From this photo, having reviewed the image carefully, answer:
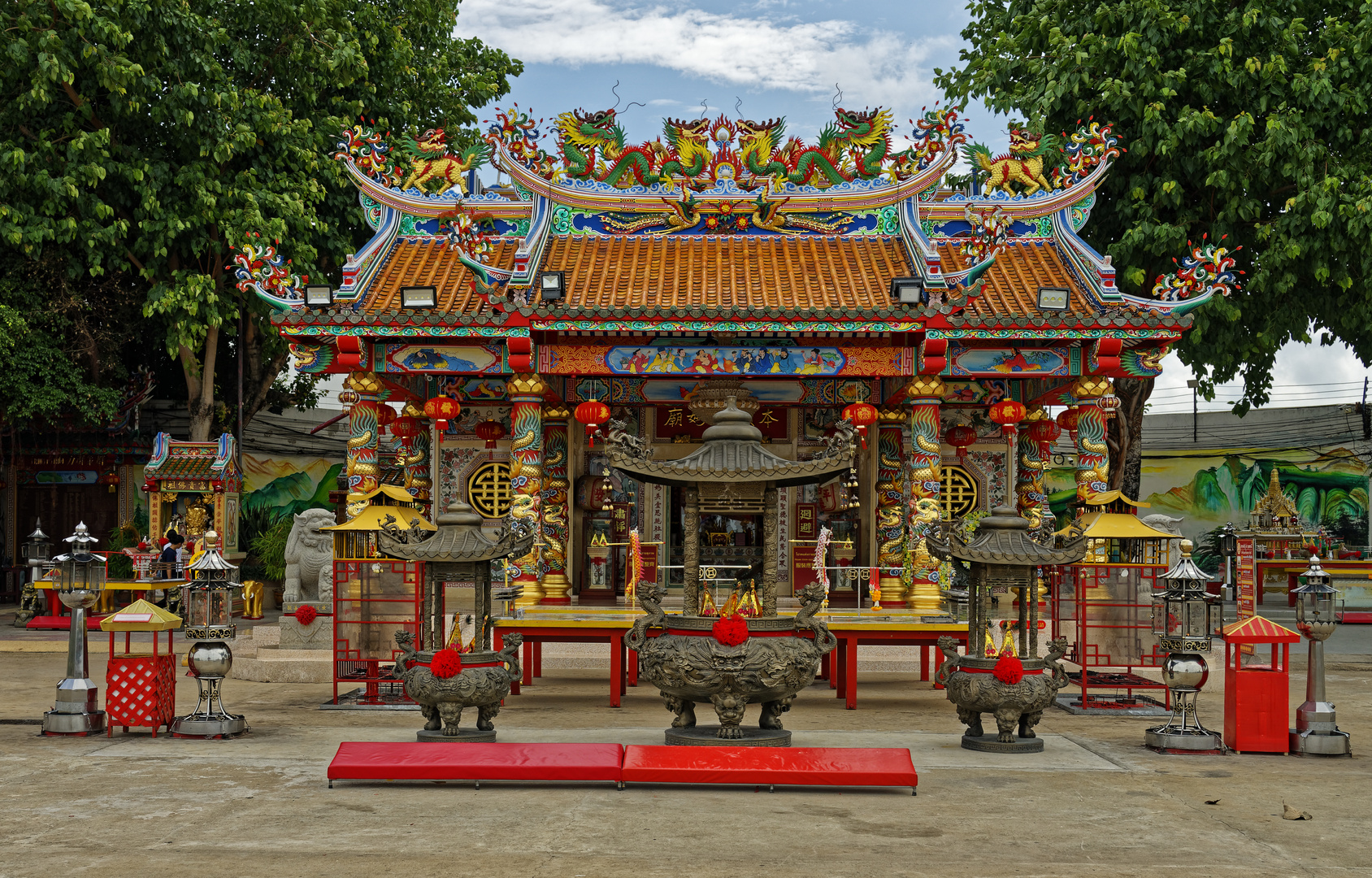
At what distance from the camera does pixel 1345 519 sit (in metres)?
31.8

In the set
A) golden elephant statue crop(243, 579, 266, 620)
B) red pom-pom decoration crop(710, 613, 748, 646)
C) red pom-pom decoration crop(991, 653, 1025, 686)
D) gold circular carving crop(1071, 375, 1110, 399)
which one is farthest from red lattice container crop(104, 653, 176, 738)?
gold circular carving crop(1071, 375, 1110, 399)

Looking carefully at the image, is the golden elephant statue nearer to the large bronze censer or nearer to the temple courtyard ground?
the temple courtyard ground

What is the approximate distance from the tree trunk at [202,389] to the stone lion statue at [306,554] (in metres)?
8.27

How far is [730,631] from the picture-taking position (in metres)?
11.0

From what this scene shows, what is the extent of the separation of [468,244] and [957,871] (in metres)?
13.2

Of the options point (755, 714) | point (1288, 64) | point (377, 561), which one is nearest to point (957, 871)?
point (755, 714)

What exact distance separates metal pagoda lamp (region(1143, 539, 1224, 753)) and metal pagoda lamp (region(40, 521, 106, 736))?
9708 mm

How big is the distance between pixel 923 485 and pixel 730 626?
7619 millimetres

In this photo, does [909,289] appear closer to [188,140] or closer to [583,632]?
[583,632]

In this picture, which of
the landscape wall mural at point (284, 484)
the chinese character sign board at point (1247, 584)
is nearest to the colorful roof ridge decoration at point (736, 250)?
the chinese character sign board at point (1247, 584)

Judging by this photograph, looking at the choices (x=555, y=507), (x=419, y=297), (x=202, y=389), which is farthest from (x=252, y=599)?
(x=419, y=297)

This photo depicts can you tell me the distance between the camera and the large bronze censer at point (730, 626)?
36.0 ft

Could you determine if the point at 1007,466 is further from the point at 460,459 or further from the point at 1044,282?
the point at 460,459

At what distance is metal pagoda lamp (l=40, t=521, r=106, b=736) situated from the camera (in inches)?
479
